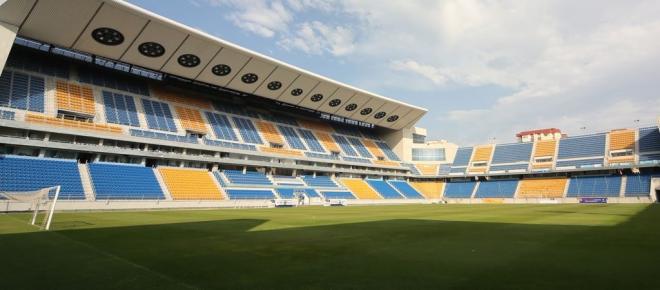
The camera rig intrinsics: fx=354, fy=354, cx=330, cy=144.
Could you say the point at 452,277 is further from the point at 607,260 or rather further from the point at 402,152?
the point at 402,152

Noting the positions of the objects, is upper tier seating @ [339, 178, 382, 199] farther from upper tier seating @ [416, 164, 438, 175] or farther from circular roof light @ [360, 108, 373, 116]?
upper tier seating @ [416, 164, 438, 175]

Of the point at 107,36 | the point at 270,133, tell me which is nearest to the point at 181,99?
the point at 270,133

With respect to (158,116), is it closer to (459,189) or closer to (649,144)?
(459,189)

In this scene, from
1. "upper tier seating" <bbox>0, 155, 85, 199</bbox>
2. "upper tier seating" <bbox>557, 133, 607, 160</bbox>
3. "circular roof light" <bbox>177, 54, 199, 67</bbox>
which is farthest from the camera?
"upper tier seating" <bbox>557, 133, 607, 160</bbox>

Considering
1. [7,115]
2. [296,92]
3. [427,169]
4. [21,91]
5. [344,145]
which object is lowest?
[7,115]

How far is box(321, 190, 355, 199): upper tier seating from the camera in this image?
2003 inches

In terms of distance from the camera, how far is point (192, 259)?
8.55 metres

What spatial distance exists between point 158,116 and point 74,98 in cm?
852

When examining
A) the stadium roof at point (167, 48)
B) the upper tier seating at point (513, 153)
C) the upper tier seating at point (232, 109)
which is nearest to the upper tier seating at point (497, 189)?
the upper tier seating at point (513, 153)

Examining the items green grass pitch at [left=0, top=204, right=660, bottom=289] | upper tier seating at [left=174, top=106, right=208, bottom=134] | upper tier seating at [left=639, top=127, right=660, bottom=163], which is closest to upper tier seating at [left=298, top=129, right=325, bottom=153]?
upper tier seating at [left=174, top=106, right=208, bottom=134]

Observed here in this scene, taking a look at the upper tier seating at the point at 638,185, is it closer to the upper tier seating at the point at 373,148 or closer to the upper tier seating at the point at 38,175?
the upper tier seating at the point at 373,148

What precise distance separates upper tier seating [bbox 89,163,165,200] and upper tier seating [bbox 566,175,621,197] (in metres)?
59.4

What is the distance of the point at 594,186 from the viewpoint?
55531 mm

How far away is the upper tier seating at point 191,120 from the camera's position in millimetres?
45013
